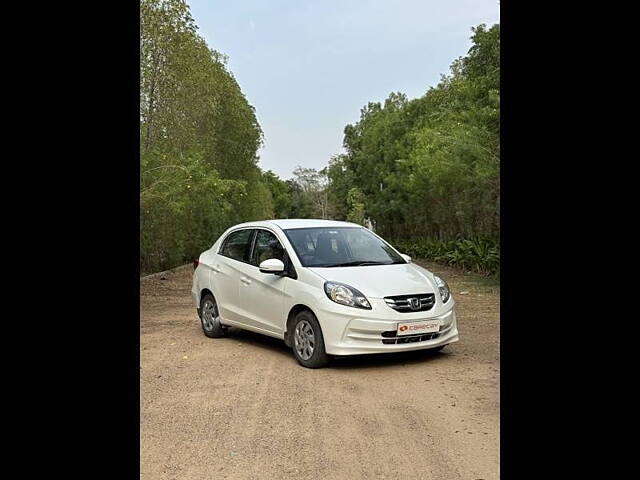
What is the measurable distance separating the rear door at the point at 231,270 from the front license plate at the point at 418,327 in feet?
7.66

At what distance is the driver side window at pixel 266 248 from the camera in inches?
307

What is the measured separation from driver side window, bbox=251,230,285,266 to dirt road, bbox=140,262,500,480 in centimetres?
117

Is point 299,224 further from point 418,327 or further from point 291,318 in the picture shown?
point 418,327

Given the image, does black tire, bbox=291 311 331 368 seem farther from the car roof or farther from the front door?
the car roof

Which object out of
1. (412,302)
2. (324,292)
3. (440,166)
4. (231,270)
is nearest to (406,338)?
(412,302)

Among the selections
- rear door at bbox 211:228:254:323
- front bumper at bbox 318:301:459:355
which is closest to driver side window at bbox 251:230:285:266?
rear door at bbox 211:228:254:323

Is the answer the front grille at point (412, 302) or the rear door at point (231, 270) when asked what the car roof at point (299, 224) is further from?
the front grille at point (412, 302)

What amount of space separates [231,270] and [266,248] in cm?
67

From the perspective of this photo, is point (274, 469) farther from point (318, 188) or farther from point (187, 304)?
point (318, 188)

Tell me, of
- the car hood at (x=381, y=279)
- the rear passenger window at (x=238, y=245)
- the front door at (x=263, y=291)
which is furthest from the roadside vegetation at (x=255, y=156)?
the car hood at (x=381, y=279)

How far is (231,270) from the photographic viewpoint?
8367 millimetres
